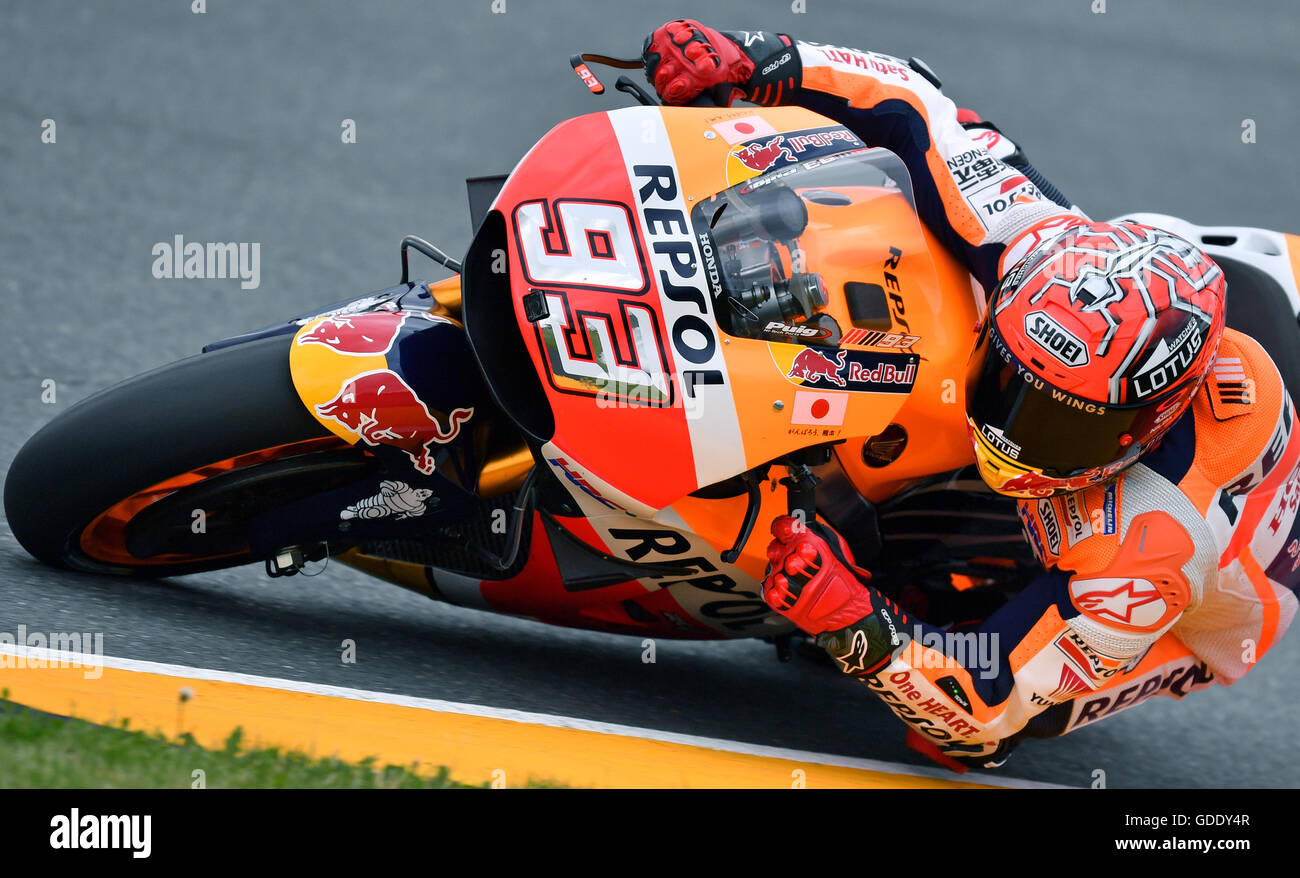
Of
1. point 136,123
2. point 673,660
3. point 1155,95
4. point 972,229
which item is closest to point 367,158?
point 136,123


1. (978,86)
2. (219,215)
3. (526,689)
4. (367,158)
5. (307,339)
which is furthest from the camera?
(978,86)

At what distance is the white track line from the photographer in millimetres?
2824

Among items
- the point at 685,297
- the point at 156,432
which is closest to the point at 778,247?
the point at 685,297

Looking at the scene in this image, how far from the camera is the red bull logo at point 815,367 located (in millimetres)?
2670

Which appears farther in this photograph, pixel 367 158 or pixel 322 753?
pixel 367 158

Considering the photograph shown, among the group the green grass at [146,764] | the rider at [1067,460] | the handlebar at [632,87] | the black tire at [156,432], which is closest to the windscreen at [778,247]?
the rider at [1067,460]

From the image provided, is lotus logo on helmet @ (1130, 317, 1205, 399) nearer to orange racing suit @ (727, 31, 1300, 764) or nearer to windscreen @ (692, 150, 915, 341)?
orange racing suit @ (727, 31, 1300, 764)

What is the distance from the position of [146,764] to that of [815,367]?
4.34 feet

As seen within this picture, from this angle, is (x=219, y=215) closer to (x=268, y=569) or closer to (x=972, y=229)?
(x=268, y=569)

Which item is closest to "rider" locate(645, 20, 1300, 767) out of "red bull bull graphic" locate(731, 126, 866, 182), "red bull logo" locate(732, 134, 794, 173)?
"red bull bull graphic" locate(731, 126, 866, 182)

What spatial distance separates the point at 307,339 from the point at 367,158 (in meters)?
3.73

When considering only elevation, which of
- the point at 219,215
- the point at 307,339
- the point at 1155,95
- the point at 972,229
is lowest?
the point at 307,339
